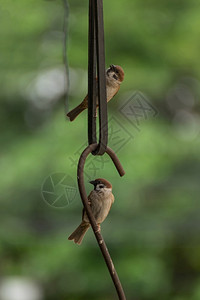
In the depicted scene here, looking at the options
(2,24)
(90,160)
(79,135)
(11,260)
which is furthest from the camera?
(11,260)

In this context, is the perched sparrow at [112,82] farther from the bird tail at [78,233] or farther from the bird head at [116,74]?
the bird tail at [78,233]

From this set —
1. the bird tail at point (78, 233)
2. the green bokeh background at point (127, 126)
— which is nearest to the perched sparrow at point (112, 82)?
the bird tail at point (78, 233)

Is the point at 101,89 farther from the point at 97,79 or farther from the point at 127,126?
the point at 127,126

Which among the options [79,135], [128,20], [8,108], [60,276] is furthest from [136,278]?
[128,20]

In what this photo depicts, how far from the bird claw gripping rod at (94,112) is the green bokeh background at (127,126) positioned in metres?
1.43

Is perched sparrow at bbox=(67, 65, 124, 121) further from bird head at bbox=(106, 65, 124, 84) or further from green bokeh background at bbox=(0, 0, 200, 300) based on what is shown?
green bokeh background at bbox=(0, 0, 200, 300)

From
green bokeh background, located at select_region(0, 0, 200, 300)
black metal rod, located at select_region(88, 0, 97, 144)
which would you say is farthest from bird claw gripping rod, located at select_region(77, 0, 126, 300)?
green bokeh background, located at select_region(0, 0, 200, 300)

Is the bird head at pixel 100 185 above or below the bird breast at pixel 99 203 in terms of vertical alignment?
above

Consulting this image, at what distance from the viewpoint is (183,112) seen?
228cm

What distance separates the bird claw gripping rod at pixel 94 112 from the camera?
0.53 meters

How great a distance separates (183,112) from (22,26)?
668 mm

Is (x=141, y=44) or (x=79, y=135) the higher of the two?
(x=141, y=44)

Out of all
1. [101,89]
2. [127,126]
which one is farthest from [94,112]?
[127,126]

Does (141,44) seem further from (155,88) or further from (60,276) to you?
(60,276)
